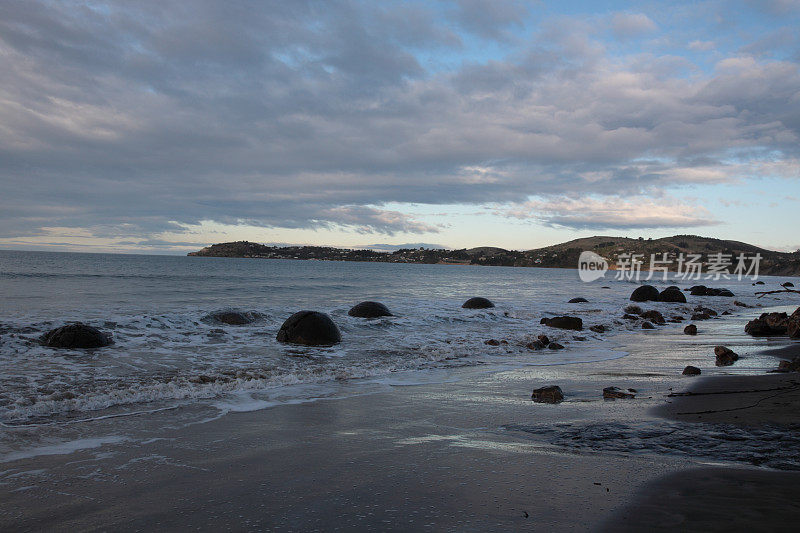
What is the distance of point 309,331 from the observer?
13.0 m

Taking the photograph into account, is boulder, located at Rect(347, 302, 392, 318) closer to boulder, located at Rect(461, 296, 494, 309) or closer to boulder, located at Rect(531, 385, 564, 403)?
boulder, located at Rect(461, 296, 494, 309)

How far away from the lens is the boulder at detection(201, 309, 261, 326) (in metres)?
15.8

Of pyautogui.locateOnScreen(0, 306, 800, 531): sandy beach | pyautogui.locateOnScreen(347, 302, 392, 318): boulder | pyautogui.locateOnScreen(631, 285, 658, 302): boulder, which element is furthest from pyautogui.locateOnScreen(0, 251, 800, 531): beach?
pyautogui.locateOnScreen(631, 285, 658, 302): boulder

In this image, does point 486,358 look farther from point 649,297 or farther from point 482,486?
point 649,297

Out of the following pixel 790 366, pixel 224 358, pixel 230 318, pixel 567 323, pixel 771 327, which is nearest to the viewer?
pixel 790 366

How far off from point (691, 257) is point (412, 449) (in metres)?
108

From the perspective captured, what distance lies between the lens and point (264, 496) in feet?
11.5

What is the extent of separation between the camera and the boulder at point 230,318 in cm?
1584

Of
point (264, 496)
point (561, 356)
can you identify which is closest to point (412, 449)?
point (264, 496)

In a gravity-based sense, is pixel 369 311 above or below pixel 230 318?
above

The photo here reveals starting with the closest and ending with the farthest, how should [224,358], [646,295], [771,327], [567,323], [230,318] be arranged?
[224,358]
[771,327]
[230,318]
[567,323]
[646,295]

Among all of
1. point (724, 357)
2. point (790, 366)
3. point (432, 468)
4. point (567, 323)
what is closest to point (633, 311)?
point (567, 323)

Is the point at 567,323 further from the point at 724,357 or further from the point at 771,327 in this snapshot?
the point at 724,357

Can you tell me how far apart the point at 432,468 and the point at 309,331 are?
9.37m
